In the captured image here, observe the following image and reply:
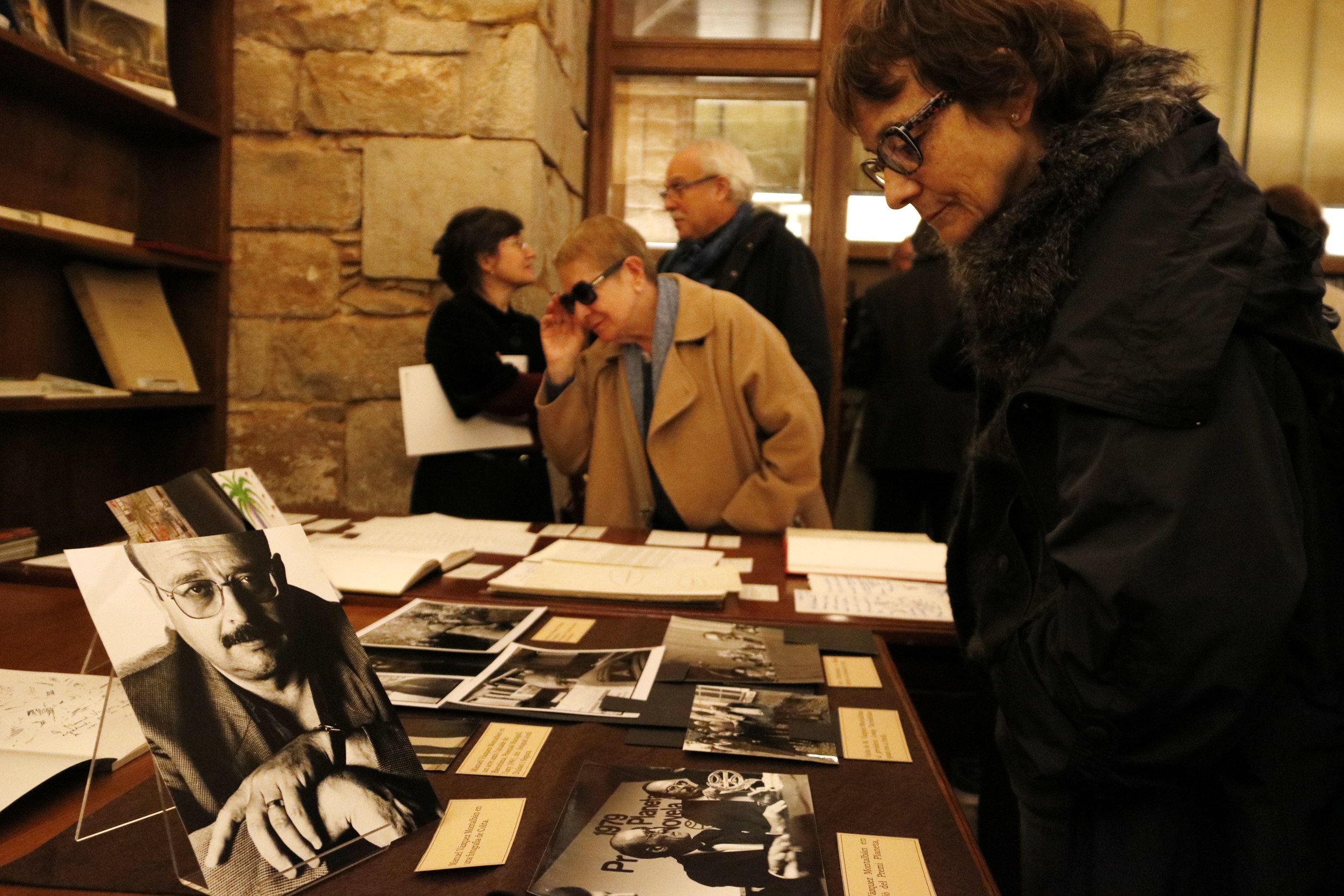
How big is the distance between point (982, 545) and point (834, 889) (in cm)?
49

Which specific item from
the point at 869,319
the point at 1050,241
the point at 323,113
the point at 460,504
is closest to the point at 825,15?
the point at 869,319

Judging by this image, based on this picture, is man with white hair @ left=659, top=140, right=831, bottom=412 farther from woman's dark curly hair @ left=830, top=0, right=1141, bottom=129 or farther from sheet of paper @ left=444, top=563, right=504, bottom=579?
woman's dark curly hair @ left=830, top=0, right=1141, bottom=129

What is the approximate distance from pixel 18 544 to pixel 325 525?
58cm

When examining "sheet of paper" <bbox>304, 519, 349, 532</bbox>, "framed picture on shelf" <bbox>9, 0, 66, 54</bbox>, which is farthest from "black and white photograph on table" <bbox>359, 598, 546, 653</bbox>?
"framed picture on shelf" <bbox>9, 0, 66, 54</bbox>

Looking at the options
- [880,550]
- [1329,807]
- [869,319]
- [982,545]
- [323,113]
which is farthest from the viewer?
[869,319]

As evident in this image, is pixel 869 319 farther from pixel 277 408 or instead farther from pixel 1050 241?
pixel 1050 241

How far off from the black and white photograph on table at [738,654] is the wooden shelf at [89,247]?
1.91 meters

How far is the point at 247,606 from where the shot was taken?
29.9 inches

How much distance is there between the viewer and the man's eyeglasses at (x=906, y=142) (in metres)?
1.01

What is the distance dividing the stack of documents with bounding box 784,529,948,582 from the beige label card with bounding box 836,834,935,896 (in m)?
0.98

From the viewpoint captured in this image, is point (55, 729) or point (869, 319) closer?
point (55, 729)

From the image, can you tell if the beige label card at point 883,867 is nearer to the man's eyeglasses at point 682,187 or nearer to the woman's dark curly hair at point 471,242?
the woman's dark curly hair at point 471,242

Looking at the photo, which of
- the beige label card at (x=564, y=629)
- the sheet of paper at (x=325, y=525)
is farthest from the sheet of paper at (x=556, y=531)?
the beige label card at (x=564, y=629)

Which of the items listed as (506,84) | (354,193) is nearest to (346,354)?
(354,193)
